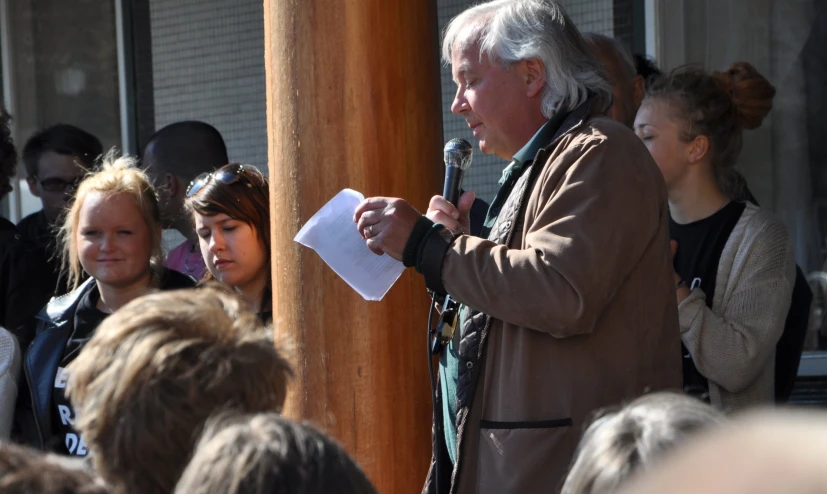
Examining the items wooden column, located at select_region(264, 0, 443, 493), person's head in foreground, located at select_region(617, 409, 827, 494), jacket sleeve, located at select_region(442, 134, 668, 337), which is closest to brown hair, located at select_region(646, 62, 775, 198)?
wooden column, located at select_region(264, 0, 443, 493)

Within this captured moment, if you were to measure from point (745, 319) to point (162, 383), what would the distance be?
2.18 m

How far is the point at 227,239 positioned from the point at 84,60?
11.1 ft

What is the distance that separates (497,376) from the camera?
2.47 meters

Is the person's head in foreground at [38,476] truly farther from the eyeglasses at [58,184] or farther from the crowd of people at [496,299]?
the eyeglasses at [58,184]

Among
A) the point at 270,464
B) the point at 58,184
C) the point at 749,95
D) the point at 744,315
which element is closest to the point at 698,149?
the point at 749,95

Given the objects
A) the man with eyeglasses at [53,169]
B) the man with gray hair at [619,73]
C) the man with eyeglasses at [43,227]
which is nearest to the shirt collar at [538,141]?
the man with gray hair at [619,73]

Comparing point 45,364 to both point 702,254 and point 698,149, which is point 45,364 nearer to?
point 702,254

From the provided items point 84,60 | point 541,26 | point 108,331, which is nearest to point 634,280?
point 541,26

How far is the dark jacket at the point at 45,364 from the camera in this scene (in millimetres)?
3592

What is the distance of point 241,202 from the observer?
152 inches

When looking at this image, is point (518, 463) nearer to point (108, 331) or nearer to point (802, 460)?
point (108, 331)

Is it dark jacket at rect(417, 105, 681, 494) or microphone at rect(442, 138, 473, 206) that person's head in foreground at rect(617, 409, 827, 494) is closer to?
dark jacket at rect(417, 105, 681, 494)

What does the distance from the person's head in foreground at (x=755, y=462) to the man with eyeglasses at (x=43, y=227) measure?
3.74 meters

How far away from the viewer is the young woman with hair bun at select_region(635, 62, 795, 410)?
334 centimetres
